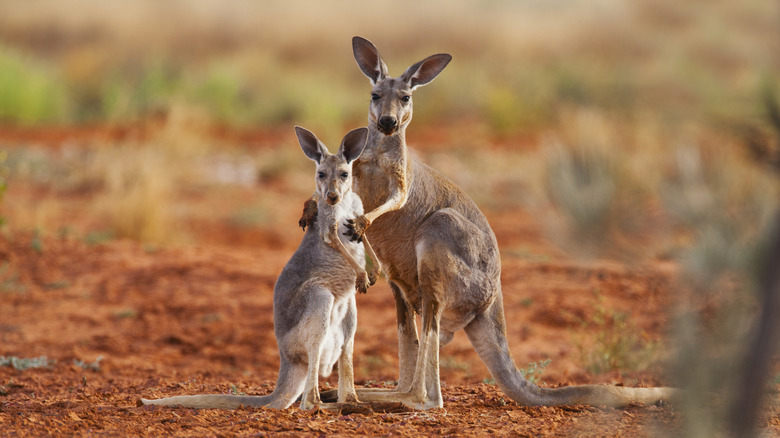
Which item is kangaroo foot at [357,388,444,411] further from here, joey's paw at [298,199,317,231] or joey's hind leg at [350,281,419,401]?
joey's paw at [298,199,317,231]

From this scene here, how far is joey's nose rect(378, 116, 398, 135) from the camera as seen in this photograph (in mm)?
4914

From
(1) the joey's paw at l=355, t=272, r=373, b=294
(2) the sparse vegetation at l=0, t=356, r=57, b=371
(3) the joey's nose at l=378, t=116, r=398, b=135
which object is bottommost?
(2) the sparse vegetation at l=0, t=356, r=57, b=371

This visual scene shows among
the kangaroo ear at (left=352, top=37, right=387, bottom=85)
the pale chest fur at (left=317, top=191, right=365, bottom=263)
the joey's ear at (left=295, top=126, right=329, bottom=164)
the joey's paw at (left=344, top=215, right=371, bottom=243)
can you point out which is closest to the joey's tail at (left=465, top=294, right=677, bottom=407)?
the pale chest fur at (left=317, top=191, right=365, bottom=263)

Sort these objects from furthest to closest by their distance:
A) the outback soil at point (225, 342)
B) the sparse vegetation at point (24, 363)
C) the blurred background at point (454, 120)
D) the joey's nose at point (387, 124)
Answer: the sparse vegetation at point (24, 363)
the blurred background at point (454, 120)
the joey's nose at point (387, 124)
the outback soil at point (225, 342)

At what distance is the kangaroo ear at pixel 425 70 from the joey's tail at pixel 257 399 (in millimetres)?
1864

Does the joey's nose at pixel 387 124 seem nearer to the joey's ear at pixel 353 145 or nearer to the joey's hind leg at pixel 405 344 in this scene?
the joey's ear at pixel 353 145

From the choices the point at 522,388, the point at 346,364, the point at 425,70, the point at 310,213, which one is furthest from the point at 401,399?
the point at 425,70

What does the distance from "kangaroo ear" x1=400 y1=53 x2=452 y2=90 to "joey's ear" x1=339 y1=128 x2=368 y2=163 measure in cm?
56

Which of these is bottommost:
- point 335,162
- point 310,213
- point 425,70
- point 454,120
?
point 310,213

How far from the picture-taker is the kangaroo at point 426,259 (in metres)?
4.93

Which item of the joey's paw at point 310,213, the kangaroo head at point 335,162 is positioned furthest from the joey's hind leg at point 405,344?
the kangaroo head at point 335,162

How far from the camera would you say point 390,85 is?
202 inches

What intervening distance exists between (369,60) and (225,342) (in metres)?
3.64

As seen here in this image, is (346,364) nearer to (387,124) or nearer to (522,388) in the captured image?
(522,388)
